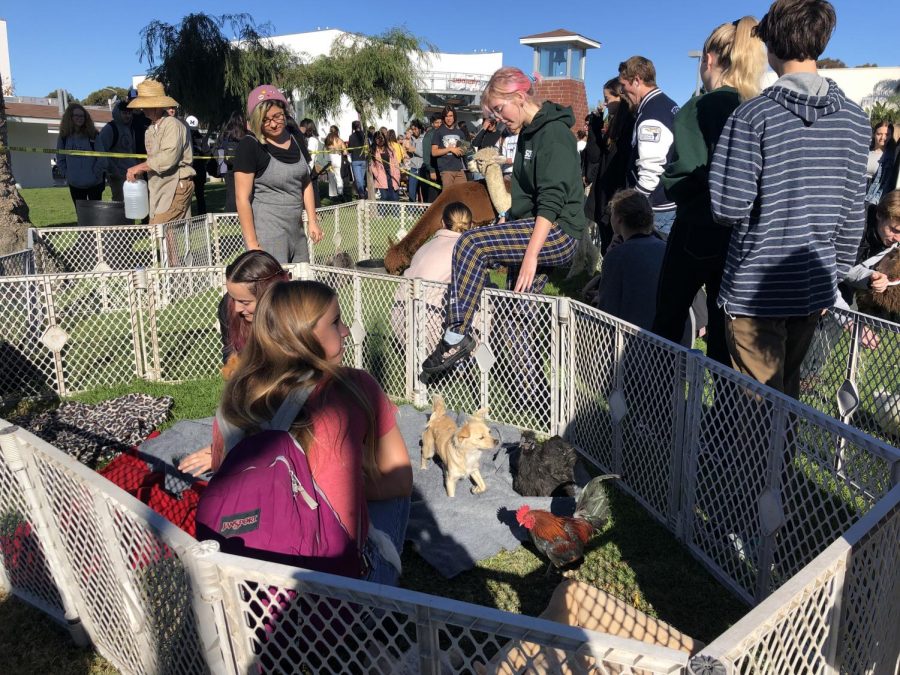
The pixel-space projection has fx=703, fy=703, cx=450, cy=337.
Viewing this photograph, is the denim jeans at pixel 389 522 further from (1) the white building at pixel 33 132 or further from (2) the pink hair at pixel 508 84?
(1) the white building at pixel 33 132

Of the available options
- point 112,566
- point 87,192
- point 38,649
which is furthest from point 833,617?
point 87,192

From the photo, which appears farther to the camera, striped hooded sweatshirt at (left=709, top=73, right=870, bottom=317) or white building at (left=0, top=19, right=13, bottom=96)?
white building at (left=0, top=19, right=13, bottom=96)

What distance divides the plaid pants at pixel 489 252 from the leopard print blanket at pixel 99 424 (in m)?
2.30

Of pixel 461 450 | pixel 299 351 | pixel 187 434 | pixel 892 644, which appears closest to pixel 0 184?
pixel 187 434

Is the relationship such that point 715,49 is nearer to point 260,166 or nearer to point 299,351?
point 299,351

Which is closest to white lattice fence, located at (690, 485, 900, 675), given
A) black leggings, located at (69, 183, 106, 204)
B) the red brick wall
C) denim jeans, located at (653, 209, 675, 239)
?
denim jeans, located at (653, 209, 675, 239)

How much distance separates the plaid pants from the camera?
443 centimetres

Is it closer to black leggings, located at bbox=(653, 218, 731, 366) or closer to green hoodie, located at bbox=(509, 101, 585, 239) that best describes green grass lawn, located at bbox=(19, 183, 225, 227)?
green hoodie, located at bbox=(509, 101, 585, 239)

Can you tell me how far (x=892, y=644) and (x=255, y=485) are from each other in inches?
69.7

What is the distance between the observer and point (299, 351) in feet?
7.42

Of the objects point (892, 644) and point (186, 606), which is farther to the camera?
Result: point (892, 644)

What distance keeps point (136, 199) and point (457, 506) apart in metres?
6.40

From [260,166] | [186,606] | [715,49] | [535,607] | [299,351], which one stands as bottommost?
[535,607]

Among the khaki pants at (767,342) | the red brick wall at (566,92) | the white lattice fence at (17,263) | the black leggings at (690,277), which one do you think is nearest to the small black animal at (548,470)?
the black leggings at (690,277)
